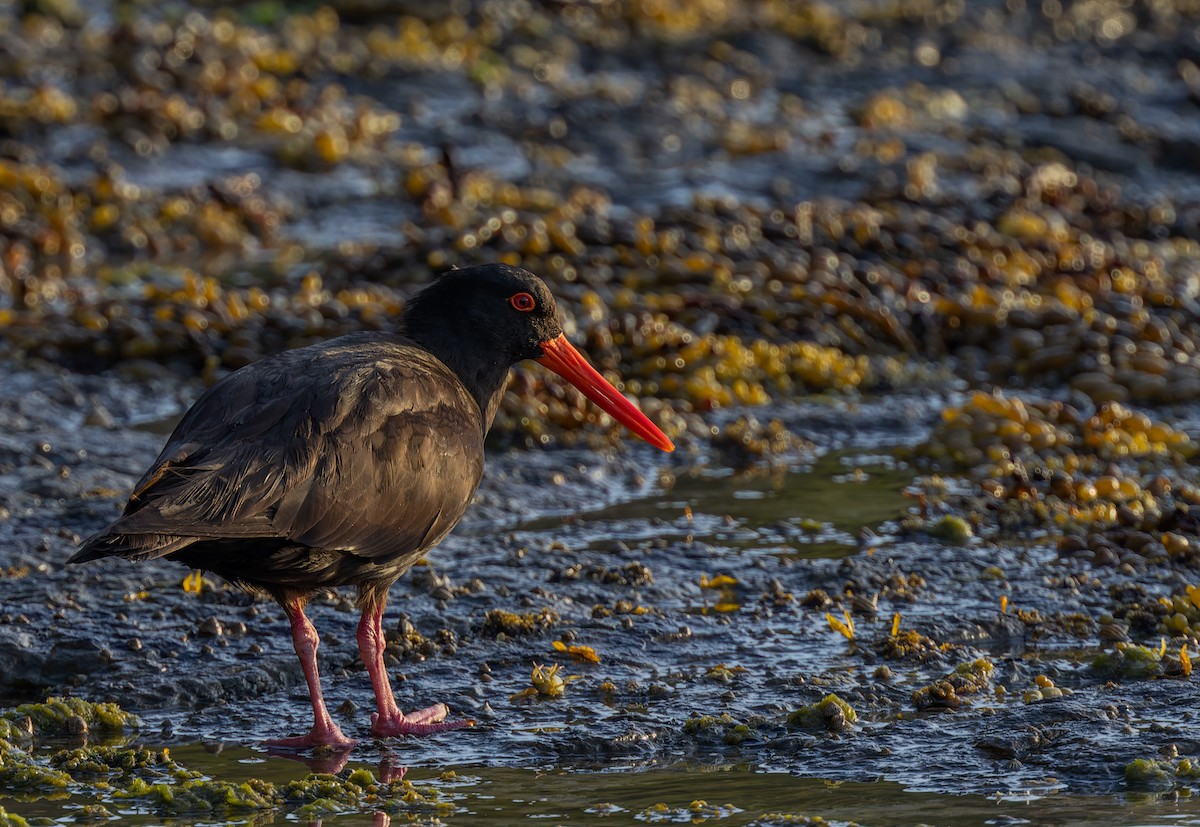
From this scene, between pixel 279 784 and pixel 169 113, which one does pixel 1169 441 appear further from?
pixel 169 113

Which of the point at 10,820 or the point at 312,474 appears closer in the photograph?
the point at 10,820

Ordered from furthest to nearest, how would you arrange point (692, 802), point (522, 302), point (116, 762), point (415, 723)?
point (522, 302), point (415, 723), point (116, 762), point (692, 802)

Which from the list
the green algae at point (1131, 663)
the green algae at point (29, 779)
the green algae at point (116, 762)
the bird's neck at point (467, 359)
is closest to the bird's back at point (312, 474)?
the bird's neck at point (467, 359)

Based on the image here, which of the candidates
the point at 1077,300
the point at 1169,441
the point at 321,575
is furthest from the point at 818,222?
the point at 321,575

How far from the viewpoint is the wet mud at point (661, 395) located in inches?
171

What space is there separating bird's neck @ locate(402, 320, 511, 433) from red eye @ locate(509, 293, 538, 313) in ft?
0.54

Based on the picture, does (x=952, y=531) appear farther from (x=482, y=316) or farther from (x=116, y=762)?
(x=116, y=762)

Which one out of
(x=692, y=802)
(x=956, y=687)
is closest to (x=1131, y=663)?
(x=956, y=687)

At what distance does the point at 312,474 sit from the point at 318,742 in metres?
0.75

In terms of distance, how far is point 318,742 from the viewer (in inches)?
173

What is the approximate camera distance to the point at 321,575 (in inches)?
173

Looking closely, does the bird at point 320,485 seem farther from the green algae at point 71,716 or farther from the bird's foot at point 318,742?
the green algae at point 71,716

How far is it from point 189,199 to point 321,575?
698cm

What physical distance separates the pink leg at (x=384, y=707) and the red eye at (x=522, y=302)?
114 centimetres
